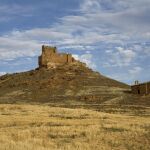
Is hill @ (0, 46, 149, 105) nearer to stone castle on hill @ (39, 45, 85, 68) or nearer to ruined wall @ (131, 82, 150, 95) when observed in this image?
stone castle on hill @ (39, 45, 85, 68)

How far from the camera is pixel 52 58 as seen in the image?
107m

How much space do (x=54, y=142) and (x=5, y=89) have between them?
7702 cm

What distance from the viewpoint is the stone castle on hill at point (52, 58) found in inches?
4168

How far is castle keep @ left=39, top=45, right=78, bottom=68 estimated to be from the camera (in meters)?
106

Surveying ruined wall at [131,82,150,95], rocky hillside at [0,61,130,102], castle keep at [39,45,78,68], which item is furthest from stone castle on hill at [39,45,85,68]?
ruined wall at [131,82,150,95]

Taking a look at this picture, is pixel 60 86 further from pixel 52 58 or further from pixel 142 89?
pixel 142 89

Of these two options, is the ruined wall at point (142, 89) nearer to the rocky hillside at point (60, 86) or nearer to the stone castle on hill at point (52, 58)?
the rocky hillside at point (60, 86)

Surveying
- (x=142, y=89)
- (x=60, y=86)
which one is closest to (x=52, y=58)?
(x=60, y=86)

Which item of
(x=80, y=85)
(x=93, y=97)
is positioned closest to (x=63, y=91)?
(x=80, y=85)

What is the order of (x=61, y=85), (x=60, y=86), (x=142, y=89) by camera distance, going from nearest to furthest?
1. (x=142, y=89)
2. (x=60, y=86)
3. (x=61, y=85)

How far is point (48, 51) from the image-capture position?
348ft

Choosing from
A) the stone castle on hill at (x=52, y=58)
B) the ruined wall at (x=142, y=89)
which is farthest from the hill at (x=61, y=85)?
the ruined wall at (x=142, y=89)

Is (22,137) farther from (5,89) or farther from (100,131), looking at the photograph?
(5,89)

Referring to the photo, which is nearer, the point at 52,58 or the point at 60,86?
the point at 60,86
